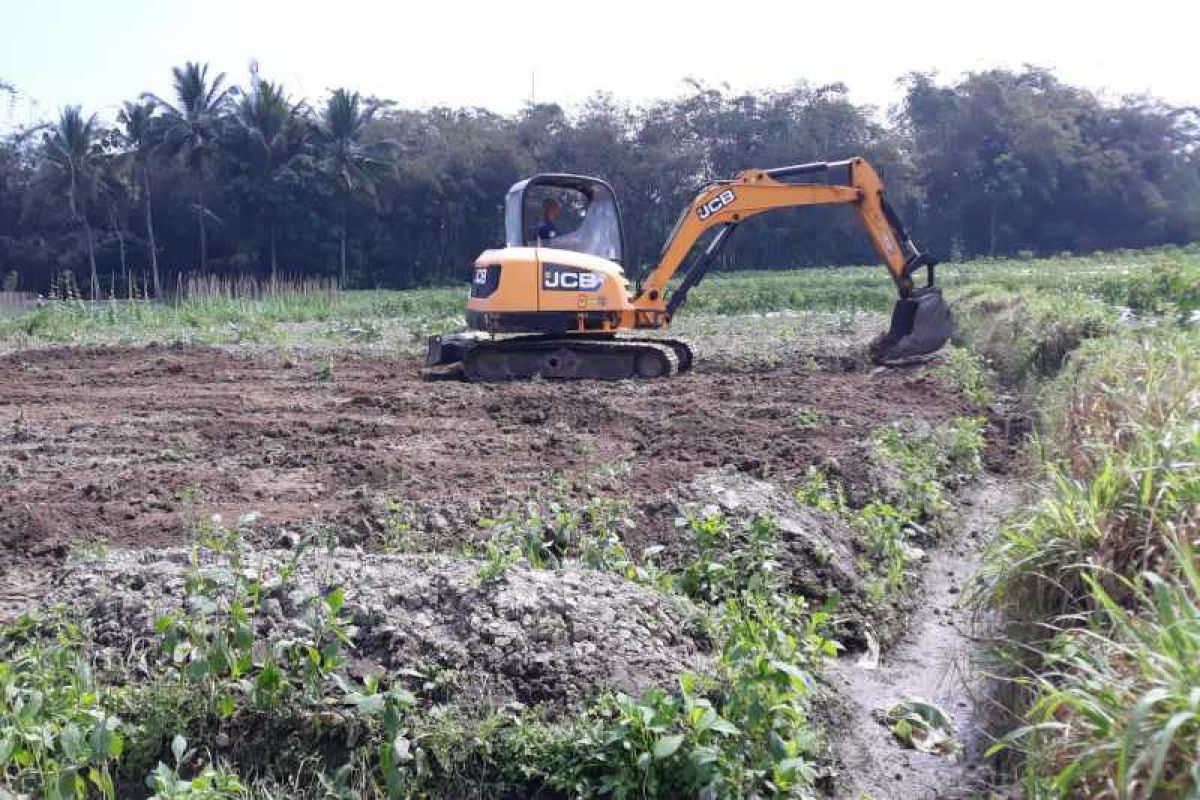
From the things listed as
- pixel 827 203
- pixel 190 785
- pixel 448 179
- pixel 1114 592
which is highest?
pixel 448 179

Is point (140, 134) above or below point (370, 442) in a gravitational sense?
above

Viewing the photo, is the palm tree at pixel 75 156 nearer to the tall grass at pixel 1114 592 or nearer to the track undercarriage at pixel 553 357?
the track undercarriage at pixel 553 357

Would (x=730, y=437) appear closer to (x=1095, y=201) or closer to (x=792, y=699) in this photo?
(x=792, y=699)

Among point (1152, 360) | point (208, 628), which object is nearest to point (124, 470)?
point (208, 628)

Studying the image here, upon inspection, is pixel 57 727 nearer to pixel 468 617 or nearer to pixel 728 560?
pixel 468 617

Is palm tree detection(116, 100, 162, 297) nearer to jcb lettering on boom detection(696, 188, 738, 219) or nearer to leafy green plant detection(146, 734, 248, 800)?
jcb lettering on boom detection(696, 188, 738, 219)

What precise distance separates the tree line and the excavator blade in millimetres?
29916

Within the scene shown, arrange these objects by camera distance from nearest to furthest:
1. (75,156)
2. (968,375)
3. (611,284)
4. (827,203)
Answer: (968,375) → (611,284) → (827,203) → (75,156)

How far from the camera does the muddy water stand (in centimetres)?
431

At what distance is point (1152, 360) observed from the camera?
6.77 m

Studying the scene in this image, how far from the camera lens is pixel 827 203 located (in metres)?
13.2

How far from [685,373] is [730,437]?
4646mm

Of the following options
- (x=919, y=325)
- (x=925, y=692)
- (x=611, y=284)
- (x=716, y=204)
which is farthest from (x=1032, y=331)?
(x=925, y=692)

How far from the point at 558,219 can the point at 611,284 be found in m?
1.18
